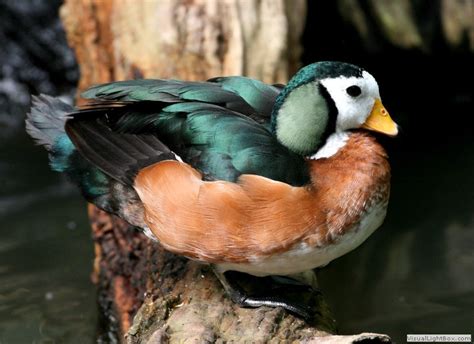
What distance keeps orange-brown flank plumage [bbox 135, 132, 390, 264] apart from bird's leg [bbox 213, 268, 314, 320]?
0.17 metres

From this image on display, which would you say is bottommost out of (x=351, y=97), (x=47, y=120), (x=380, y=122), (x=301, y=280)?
(x=301, y=280)

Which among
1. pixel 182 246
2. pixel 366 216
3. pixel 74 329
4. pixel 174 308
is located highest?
pixel 366 216

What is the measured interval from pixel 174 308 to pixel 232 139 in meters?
0.71

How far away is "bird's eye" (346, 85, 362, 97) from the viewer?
3.35 meters

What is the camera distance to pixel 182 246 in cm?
346

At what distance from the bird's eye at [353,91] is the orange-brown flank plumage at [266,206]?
0.18 metres

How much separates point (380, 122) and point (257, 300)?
84 centimetres

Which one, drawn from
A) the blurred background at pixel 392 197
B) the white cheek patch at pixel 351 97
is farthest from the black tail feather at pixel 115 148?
the blurred background at pixel 392 197

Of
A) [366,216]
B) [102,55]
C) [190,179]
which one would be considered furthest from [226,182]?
[102,55]

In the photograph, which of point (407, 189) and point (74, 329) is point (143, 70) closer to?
point (74, 329)

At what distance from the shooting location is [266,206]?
10.8ft

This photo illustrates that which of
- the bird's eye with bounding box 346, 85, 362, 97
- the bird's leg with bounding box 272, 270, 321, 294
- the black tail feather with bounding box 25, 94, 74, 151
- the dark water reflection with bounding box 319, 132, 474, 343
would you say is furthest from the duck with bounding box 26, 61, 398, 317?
the dark water reflection with bounding box 319, 132, 474, 343

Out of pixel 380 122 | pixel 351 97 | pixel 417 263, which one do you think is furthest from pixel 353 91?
pixel 417 263

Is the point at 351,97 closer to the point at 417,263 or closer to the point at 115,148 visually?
the point at 115,148
